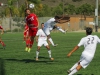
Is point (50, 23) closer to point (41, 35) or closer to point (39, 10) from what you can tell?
point (41, 35)

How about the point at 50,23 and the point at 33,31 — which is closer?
the point at 33,31

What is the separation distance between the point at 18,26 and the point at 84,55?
69.9 m

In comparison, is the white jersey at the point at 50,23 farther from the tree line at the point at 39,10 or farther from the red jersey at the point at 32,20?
the tree line at the point at 39,10

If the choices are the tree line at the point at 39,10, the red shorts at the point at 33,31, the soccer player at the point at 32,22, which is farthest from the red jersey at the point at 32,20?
the tree line at the point at 39,10

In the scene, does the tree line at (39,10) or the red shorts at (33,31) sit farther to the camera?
the tree line at (39,10)

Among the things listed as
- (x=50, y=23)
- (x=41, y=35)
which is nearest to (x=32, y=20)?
(x=50, y=23)

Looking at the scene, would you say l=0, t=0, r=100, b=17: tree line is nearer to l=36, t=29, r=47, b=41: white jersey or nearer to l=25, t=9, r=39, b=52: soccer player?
l=36, t=29, r=47, b=41: white jersey

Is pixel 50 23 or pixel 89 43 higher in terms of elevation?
pixel 89 43

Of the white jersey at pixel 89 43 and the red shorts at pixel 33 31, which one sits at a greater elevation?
the white jersey at pixel 89 43

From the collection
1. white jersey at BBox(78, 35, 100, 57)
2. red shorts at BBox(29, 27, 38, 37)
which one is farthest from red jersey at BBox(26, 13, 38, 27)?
white jersey at BBox(78, 35, 100, 57)

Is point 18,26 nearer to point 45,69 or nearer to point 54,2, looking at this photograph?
point 45,69

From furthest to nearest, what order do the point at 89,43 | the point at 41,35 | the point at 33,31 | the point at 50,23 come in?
the point at 41,35
the point at 50,23
the point at 33,31
the point at 89,43

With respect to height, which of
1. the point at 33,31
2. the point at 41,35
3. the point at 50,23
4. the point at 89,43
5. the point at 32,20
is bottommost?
the point at 41,35

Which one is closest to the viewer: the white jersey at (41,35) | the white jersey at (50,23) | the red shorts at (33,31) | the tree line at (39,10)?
the red shorts at (33,31)
